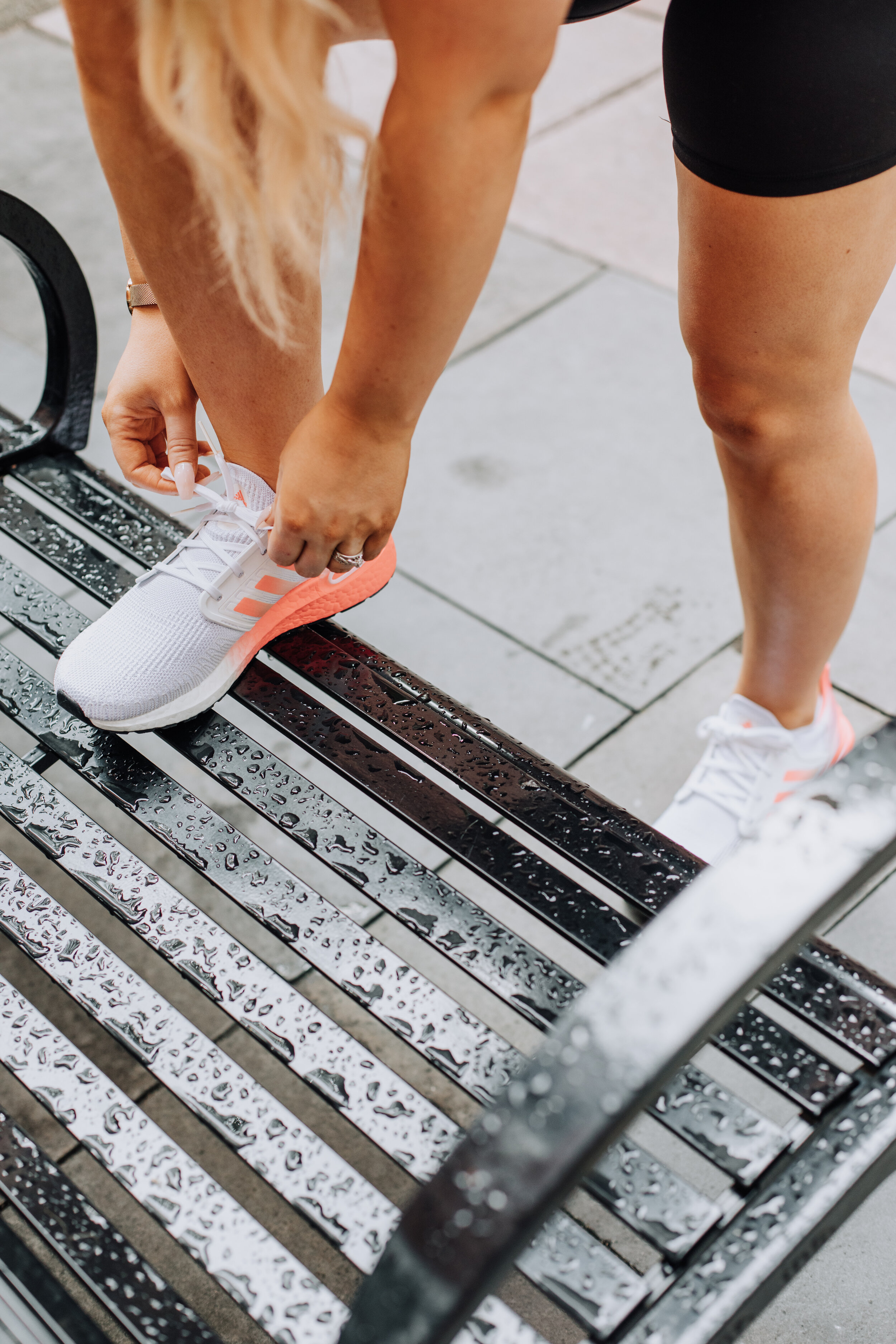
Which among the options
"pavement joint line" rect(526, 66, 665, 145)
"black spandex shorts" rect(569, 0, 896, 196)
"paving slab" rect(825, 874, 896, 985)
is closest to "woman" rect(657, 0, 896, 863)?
"black spandex shorts" rect(569, 0, 896, 196)

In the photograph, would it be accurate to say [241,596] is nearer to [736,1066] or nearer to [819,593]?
[819,593]

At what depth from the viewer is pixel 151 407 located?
155 centimetres

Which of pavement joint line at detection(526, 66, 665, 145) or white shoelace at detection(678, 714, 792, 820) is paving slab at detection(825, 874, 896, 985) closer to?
white shoelace at detection(678, 714, 792, 820)

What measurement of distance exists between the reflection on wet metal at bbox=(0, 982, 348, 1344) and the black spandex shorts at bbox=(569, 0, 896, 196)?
1086 mm

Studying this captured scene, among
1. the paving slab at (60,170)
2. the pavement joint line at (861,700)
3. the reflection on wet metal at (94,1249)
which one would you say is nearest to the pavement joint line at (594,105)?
the paving slab at (60,170)

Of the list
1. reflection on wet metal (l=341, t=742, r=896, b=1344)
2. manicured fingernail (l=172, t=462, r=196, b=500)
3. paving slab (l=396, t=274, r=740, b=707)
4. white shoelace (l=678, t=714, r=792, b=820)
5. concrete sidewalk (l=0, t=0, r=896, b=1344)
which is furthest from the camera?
paving slab (l=396, t=274, r=740, b=707)

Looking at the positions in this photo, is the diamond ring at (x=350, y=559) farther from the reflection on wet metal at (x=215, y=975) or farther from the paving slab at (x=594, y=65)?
the paving slab at (x=594, y=65)

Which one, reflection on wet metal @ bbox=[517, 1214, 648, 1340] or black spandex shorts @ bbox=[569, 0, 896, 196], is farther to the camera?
black spandex shorts @ bbox=[569, 0, 896, 196]

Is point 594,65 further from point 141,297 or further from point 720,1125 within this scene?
point 720,1125

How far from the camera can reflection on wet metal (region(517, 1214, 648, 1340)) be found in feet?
2.97

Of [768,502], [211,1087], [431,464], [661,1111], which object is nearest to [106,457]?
[431,464]

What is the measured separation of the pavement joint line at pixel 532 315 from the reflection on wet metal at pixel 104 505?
1231 mm

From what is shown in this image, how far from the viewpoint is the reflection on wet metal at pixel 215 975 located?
1048 mm

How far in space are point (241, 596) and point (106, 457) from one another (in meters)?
1.32
